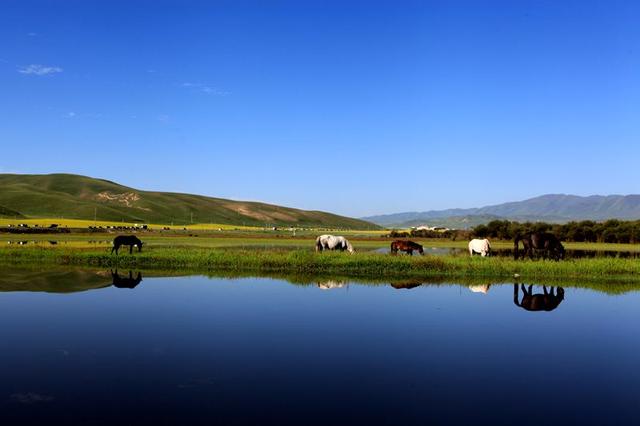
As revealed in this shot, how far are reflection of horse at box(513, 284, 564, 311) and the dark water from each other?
0.24 metres

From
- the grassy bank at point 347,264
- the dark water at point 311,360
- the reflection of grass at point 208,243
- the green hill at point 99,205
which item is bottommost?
the dark water at point 311,360

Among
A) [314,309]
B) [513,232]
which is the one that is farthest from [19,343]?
[513,232]

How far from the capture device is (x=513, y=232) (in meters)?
70.5

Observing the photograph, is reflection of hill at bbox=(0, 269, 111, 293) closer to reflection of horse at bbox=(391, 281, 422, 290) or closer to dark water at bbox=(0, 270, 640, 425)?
dark water at bbox=(0, 270, 640, 425)

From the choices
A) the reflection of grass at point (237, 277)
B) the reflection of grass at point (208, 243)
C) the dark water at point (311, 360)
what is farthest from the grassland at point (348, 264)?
the reflection of grass at point (208, 243)

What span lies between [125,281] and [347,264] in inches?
479

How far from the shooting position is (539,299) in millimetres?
21719

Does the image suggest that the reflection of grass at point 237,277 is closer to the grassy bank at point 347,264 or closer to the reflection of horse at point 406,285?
the reflection of horse at point 406,285

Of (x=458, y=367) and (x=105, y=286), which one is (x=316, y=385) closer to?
(x=458, y=367)

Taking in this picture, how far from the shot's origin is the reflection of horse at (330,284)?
2417 cm

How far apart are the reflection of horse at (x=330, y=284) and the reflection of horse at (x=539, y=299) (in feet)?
24.8

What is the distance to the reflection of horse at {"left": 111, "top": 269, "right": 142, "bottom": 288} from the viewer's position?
77.0ft

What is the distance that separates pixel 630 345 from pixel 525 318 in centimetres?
364

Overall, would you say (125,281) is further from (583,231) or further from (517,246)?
(583,231)
